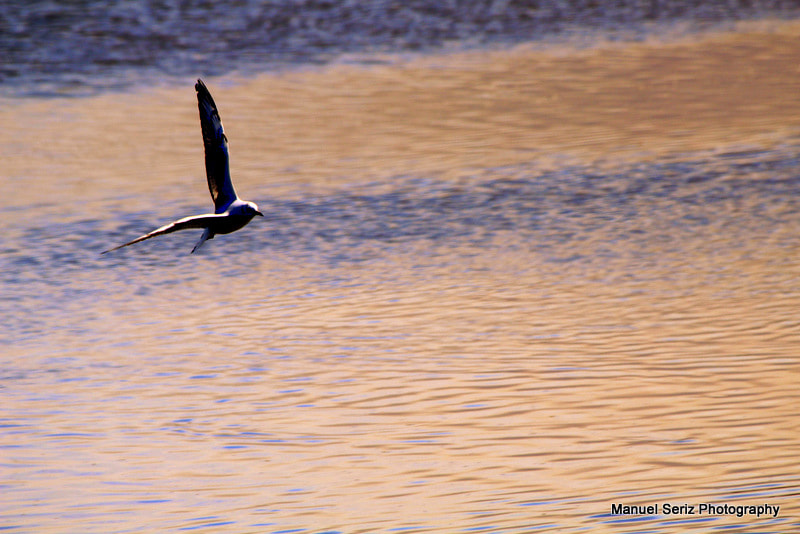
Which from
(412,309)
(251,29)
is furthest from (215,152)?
(251,29)

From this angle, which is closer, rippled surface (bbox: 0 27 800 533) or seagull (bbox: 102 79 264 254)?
rippled surface (bbox: 0 27 800 533)

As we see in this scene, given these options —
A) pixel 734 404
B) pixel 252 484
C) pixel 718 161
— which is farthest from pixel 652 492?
pixel 718 161

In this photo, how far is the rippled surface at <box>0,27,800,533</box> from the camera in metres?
5.55

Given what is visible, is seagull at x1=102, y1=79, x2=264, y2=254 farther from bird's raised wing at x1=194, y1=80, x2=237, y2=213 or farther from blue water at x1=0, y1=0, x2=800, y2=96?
blue water at x1=0, y1=0, x2=800, y2=96

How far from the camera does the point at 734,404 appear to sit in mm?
6215

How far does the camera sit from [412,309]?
7914mm

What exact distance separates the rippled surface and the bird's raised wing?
1.10m

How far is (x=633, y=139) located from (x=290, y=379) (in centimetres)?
563

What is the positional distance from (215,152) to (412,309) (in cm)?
225

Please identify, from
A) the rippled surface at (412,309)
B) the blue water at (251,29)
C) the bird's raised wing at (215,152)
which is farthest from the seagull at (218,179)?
the blue water at (251,29)

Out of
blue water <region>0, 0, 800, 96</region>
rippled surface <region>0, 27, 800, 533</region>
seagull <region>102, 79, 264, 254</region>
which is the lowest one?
rippled surface <region>0, 27, 800, 533</region>

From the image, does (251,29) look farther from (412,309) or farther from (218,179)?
(218,179)

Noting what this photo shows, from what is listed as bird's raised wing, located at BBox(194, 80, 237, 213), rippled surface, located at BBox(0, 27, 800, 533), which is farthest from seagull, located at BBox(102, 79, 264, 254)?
rippled surface, located at BBox(0, 27, 800, 533)

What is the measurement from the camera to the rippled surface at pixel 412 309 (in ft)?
18.2
